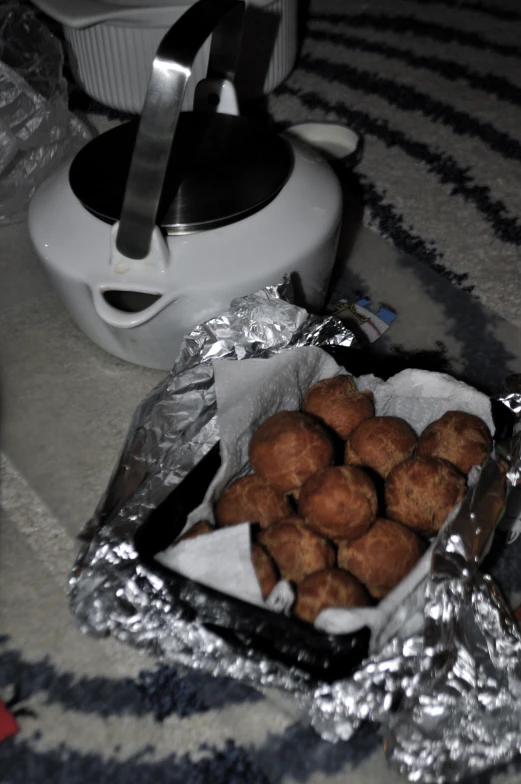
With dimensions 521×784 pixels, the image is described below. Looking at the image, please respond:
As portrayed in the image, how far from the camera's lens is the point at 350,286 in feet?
2.91

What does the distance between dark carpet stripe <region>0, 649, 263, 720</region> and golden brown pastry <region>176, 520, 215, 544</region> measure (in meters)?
0.11

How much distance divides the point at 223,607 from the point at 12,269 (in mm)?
607

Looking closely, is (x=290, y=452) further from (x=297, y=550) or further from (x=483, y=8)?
(x=483, y=8)

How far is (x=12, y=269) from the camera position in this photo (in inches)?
36.2

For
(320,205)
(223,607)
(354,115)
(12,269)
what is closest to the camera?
(223,607)

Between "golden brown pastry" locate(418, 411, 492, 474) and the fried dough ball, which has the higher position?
"golden brown pastry" locate(418, 411, 492, 474)

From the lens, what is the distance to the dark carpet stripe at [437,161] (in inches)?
37.4

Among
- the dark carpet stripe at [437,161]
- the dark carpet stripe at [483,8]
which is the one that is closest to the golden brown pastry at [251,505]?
the dark carpet stripe at [437,161]

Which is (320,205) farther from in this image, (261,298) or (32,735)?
(32,735)

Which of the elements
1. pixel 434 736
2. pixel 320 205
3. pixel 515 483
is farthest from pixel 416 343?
pixel 434 736

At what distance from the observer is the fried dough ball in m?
0.54

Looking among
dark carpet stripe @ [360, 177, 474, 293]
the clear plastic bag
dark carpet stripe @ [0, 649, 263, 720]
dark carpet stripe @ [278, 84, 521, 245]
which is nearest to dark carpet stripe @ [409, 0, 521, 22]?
dark carpet stripe @ [278, 84, 521, 245]

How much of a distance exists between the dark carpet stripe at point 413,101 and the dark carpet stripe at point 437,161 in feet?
0.20

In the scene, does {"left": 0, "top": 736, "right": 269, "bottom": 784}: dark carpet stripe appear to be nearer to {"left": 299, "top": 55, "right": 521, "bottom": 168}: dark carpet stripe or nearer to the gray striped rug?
the gray striped rug
